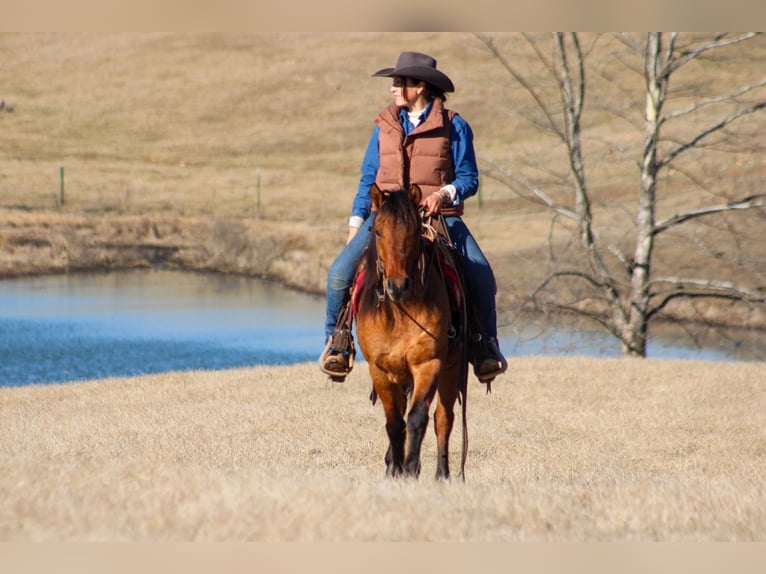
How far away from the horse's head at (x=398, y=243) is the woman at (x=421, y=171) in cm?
67

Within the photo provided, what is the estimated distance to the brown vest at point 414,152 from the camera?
867 cm

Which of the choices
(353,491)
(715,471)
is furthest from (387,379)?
(715,471)

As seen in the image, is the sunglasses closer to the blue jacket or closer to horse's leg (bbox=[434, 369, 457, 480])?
the blue jacket

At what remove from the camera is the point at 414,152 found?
873 centimetres

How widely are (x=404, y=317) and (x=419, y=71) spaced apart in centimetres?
197

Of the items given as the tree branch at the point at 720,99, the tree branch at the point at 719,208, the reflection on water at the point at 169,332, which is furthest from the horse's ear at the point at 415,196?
the tree branch at the point at 719,208

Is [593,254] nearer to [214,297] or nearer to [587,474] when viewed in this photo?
[587,474]

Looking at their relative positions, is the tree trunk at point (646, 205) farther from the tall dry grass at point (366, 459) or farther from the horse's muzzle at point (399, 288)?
the horse's muzzle at point (399, 288)

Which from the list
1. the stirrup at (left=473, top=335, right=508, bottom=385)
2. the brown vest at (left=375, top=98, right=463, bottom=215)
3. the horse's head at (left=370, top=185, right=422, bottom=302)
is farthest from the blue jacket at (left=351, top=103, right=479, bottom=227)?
the stirrup at (left=473, top=335, right=508, bottom=385)

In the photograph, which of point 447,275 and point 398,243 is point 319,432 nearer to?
point 447,275

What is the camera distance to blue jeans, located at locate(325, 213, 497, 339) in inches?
349

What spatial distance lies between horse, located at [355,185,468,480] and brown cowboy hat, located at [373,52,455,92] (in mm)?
1103

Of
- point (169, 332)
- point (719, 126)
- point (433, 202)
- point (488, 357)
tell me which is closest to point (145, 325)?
point (169, 332)

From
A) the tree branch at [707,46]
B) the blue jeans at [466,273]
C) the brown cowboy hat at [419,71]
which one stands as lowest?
the blue jeans at [466,273]
